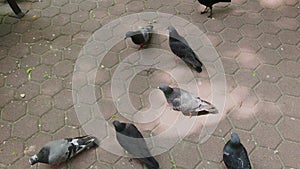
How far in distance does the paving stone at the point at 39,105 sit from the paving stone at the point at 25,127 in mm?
97

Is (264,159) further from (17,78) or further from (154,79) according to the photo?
(17,78)

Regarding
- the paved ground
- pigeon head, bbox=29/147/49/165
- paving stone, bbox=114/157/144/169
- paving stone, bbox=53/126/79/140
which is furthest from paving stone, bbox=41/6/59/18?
paving stone, bbox=114/157/144/169

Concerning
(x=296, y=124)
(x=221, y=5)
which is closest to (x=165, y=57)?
(x=221, y=5)

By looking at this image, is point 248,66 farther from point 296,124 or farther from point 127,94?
point 127,94

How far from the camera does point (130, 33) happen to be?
5.05 meters

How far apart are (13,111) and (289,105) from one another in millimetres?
3508

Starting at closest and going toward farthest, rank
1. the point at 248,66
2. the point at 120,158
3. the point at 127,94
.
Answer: the point at 120,158 → the point at 127,94 → the point at 248,66

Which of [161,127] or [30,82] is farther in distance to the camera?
[30,82]

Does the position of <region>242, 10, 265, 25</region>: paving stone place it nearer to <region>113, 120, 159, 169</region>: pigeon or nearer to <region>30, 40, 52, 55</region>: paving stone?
<region>113, 120, 159, 169</region>: pigeon

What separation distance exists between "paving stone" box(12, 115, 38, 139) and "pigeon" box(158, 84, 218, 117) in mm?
1611

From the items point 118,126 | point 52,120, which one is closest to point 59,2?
point 52,120

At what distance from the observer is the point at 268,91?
181 inches

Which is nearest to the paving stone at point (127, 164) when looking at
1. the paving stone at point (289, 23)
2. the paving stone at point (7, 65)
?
the paving stone at point (7, 65)

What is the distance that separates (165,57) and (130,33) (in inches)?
24.2
